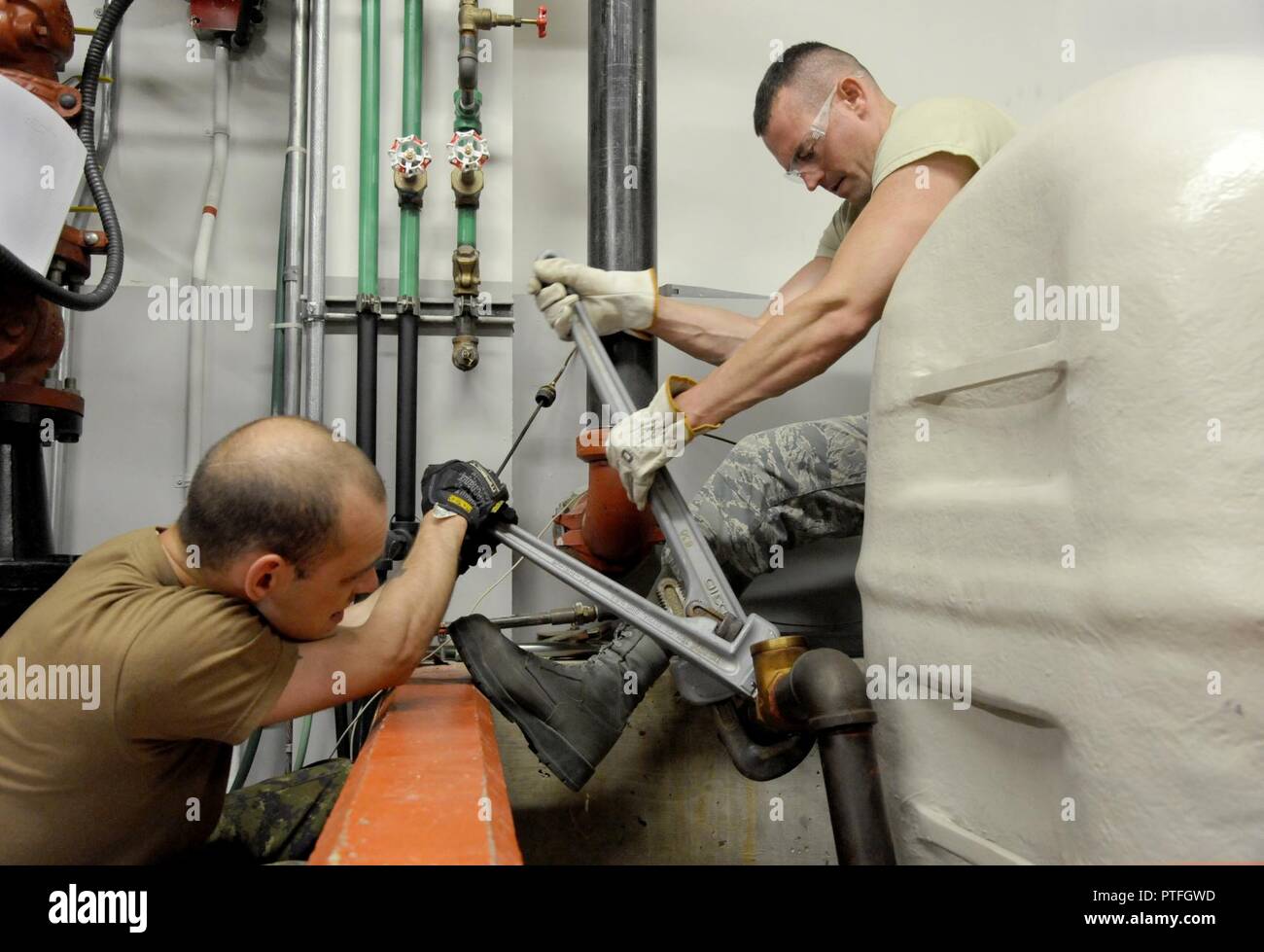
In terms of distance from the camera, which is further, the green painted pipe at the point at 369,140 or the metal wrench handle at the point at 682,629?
the green painted pipe at the point at 369,140

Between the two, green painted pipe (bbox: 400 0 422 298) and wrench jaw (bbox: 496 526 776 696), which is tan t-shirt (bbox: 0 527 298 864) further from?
green painted pipe (bbox: 400 0 422 298)

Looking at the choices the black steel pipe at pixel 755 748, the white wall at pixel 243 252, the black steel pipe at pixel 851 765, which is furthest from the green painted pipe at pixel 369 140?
the black steel pipe at pixel 851 765

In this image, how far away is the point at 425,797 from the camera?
0.77 meters

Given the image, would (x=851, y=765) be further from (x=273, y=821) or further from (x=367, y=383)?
(x=367, y=383)

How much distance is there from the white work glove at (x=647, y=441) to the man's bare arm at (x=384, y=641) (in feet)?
0.97

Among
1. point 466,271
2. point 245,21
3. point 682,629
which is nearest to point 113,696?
point 682,629

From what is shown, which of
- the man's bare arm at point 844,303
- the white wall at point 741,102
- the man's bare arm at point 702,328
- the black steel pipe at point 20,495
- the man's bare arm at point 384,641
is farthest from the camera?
the white wall at point 741,102

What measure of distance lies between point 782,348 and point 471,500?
54cm

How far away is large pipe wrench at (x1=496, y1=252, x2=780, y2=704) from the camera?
1209 millimetres

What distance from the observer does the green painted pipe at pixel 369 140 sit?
1.87 metres

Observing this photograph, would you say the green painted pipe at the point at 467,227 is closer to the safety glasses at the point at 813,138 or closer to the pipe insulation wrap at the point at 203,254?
the pipe insulation wrap at the point at 203,254

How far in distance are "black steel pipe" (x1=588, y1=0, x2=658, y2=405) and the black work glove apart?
51 centimetres

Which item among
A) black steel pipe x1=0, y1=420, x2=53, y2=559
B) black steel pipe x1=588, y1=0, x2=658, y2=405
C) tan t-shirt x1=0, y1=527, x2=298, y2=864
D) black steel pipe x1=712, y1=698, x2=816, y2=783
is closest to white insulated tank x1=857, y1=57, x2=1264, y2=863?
black steel pipe x1=712, y1=698, x2=816, y2=783
